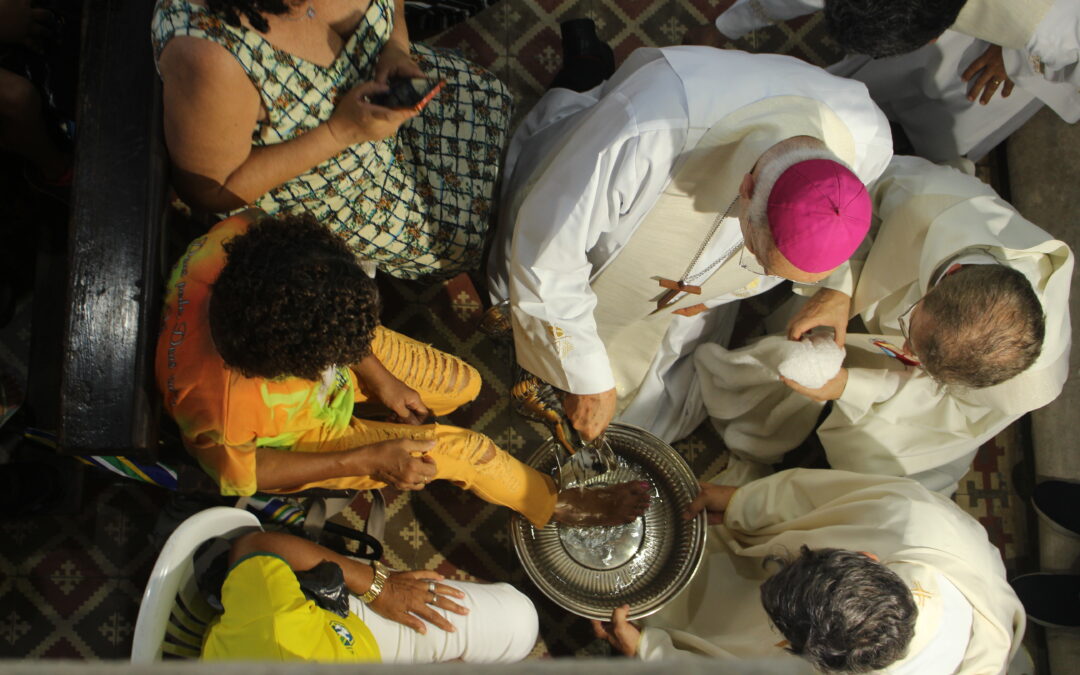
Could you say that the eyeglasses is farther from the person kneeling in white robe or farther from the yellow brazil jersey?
the yellow brazil jersey

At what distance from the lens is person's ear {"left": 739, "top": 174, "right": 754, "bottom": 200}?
5.45 ft

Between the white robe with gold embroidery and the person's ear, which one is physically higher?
the person's ear

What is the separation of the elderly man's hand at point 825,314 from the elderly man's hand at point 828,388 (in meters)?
0.12

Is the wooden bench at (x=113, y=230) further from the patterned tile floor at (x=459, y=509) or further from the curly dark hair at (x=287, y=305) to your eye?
the patterned tile floor at (x=459, y=509)

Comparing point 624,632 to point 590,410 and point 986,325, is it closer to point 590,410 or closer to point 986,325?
point 590,410

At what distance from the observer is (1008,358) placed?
6.63ft

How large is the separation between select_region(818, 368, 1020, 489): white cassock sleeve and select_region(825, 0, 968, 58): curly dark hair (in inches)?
44.7

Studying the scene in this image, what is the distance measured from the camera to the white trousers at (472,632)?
2.14m

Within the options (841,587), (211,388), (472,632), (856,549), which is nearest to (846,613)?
(841,587)

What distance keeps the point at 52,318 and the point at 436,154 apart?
1322 mm

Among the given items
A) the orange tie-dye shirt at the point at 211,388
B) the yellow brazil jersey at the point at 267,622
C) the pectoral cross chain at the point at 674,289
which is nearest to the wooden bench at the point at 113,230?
the orange tie-dye shirt at the point at 211,388

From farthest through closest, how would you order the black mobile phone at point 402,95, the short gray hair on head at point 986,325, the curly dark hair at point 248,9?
the short gray hair on head at point 986,325 < the black mobile phone at point 402,95 < the curly dark hair at point 248,9

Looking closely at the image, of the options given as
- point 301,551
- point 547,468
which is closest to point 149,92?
point 301,551

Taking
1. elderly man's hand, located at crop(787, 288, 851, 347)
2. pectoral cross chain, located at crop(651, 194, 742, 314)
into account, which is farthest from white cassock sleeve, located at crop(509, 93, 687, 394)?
elderly man's hand, located at crop(787, 288, 851, 347)
